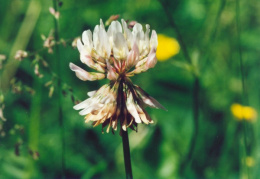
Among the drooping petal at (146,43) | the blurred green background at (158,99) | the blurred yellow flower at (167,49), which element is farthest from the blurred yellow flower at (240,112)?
the drooping petal at (146,43)

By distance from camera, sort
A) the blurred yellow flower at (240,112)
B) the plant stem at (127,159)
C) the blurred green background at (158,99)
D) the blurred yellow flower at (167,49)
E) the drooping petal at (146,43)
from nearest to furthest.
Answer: the plant stem at (127,159)
the drooping petal at (146,43)
the blurred green background at (158,99)
the blurred yellow flower at (240,112)
the blurred yellow flower at (167,49)

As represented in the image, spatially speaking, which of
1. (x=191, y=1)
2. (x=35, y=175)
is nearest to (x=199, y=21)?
(x=191, y=1)

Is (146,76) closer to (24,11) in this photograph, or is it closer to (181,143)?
(181,143)

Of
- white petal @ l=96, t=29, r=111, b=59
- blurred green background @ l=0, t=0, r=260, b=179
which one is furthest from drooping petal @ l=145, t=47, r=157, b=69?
blurred green background @ l=0, t=0, r=260, b=179

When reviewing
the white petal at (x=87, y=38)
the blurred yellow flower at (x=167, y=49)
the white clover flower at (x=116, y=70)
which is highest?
the white petal at (x=87, y=38)

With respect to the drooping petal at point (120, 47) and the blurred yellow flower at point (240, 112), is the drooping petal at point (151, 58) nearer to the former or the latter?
the drooping petal at point (120, 47)

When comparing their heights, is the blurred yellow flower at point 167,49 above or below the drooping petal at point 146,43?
below
